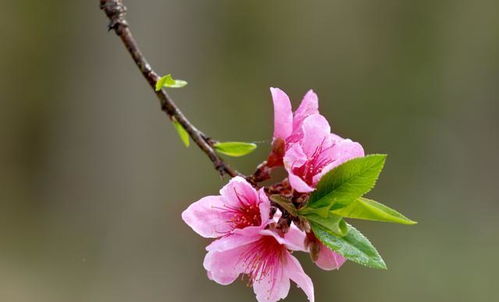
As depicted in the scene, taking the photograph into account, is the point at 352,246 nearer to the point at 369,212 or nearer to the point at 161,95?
the point at 369,212

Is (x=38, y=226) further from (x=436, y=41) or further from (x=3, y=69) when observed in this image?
(x=436, y=41)

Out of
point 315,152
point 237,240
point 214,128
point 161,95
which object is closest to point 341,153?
point 315,152

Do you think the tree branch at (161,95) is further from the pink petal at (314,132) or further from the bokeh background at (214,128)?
the bokeh background at (214,128)

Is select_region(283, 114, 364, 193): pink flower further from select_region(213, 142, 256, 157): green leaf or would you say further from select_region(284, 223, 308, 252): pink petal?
select_region(213, 142, 256, 157): green leaf

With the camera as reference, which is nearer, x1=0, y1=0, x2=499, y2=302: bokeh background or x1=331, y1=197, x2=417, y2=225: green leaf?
x1=331, y1=197, x2=417, y2=225: green leaf

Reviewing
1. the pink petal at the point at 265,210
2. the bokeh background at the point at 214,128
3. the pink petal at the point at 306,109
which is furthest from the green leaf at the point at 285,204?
the bokeh background at the point at 214,128

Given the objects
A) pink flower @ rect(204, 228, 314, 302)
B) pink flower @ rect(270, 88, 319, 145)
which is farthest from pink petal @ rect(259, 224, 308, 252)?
pink flower @ rect(270, 88, 319, 145)
